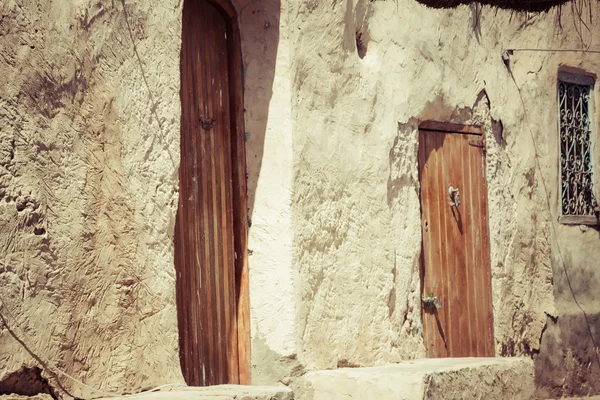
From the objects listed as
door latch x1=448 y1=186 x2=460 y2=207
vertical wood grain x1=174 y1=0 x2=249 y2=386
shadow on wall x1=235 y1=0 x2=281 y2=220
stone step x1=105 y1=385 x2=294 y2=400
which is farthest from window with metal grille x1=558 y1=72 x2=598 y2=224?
stone step x1=105 y1=385 x2=294 y2=400

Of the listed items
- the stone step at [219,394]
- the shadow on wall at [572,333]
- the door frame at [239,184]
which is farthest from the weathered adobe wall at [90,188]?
the shadow on wall at [572,333]

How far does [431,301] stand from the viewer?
25.3ft

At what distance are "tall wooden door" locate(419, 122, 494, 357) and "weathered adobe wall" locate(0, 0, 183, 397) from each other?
2.77m

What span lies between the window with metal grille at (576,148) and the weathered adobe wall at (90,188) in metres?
4.70

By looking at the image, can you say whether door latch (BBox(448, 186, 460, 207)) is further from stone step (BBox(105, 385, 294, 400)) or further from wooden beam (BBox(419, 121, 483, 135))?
stone step (BBox(105, 385, 294, 400))

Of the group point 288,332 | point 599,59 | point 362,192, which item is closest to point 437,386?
point 288,332

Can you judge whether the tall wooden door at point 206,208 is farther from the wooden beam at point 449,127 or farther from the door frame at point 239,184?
the wooden beam at point 449,127

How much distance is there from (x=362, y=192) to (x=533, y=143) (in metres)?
2.40

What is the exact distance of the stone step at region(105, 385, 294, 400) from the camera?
186 inches

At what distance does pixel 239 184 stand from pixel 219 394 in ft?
6.16

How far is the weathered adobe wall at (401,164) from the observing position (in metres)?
6.60

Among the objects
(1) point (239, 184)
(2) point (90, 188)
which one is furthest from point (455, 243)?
(2) point (90, 188)

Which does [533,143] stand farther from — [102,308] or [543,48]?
[102,308]

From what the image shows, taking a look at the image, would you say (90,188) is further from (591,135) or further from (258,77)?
(591,135)
